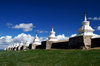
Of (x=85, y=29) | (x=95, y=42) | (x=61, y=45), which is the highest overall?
(x=85, y=29)

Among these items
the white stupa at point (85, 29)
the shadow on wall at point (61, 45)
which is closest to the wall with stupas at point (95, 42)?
the white stupa at point (85, 29)

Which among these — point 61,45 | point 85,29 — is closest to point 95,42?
point 85,29

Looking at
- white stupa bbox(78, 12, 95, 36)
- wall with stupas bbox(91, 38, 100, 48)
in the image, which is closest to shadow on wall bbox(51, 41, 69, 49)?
white stupa bbox(78, 12, 95, 36)

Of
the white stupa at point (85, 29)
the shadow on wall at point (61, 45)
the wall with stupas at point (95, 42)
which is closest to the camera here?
the wall with stupas at point (95, 42)

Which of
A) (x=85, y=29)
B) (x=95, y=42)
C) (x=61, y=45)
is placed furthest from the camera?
(x=61, y=45)

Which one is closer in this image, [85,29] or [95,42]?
[95,42]

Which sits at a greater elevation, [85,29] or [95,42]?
[85,29]

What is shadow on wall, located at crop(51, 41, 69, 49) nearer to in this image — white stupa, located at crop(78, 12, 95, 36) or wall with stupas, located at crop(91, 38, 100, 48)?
white stupa, located at crop(78, 12, 95, 36)

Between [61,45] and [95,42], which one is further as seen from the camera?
[61,45]

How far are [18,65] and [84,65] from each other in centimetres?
532

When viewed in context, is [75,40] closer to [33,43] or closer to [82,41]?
[82,41]

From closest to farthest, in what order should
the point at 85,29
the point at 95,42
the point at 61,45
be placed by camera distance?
the point at 95,42 < the point at 85,29 < the point at 61,45

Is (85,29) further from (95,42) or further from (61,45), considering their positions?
(95,42)

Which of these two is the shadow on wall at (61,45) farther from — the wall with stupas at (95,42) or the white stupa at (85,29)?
the wall with stupas at (95,42)
